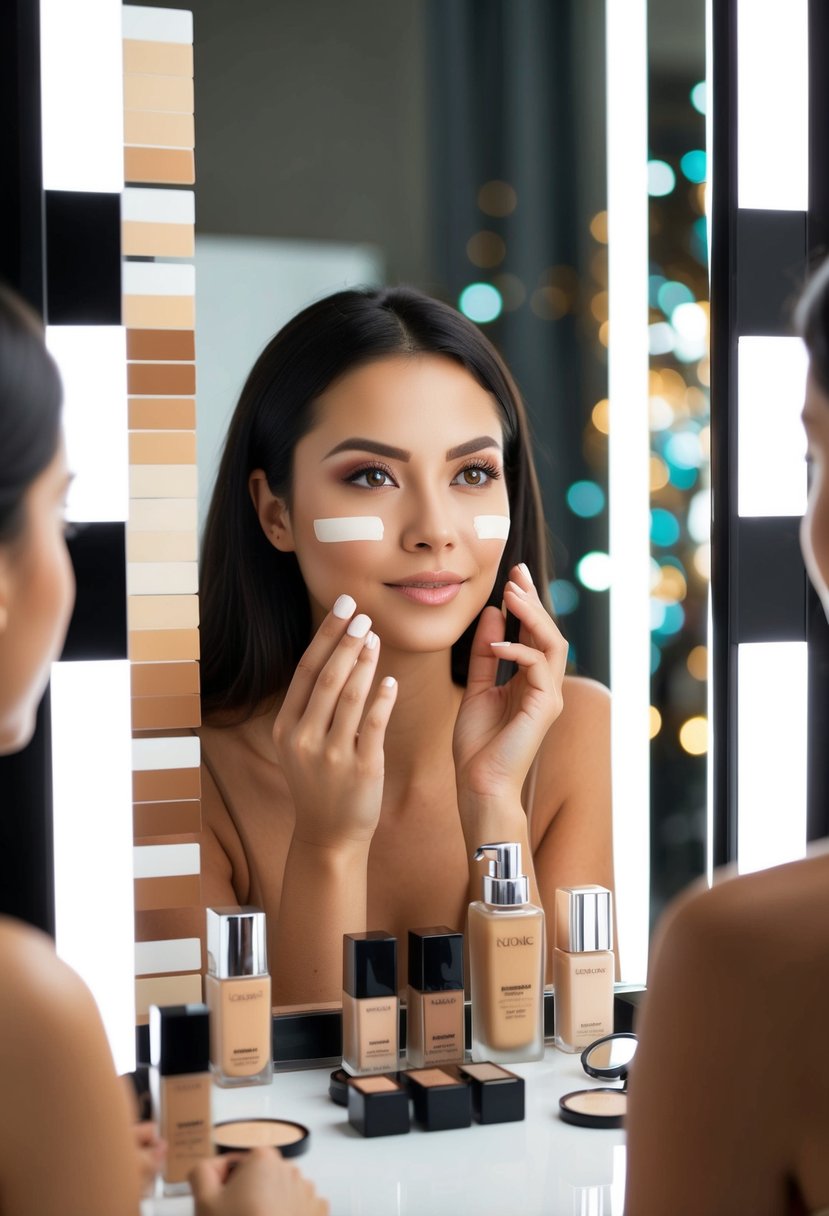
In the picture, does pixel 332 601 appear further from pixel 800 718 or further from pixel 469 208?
pixel 800 718

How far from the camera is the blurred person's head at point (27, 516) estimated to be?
0.60m

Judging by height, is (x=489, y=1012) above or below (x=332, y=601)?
below

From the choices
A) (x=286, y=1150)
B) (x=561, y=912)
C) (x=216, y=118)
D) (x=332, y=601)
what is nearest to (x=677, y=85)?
(x=216, y=118)

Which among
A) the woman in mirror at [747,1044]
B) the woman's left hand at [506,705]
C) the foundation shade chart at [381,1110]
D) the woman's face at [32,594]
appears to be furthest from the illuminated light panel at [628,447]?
the woman's face at [32,594]

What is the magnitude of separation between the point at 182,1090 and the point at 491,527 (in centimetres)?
50

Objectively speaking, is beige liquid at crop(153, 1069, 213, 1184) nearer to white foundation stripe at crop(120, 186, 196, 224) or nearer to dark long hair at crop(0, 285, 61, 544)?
dark long hair at crop(0, 285, 61, 544)

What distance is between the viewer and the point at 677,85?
111cm

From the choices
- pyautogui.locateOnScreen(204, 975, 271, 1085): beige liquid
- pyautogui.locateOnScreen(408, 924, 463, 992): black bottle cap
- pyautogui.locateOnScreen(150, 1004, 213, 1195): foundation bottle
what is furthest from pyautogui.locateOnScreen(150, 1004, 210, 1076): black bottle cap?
pyautogui.locateOnScreen(408, 924, 463, 992): black bottle cap

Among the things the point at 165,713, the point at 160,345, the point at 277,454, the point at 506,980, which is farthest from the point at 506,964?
the point at 160,345

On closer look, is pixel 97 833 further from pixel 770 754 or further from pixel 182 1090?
pixel 770 754

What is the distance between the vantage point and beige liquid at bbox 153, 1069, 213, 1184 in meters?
0.82

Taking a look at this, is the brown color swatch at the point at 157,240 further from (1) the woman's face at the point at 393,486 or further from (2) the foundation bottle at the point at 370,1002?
(2) the foundation bottle at the point at 370,1002

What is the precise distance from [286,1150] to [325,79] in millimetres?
776

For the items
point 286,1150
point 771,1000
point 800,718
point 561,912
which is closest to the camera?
point 771,1000
